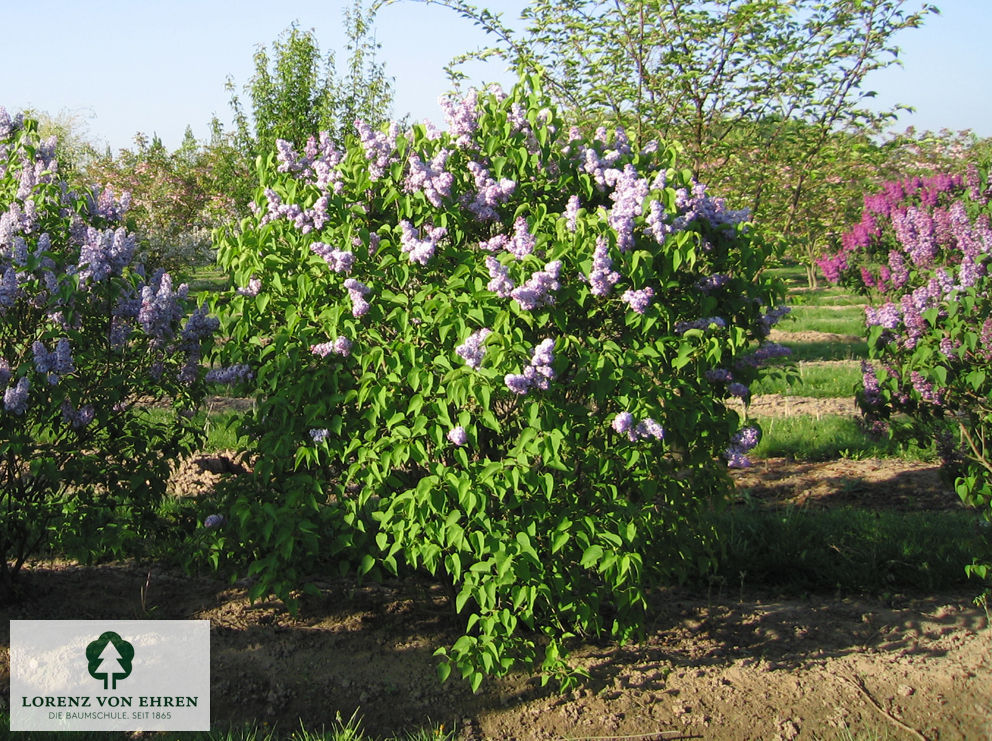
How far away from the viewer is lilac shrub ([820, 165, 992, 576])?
4.09 meters

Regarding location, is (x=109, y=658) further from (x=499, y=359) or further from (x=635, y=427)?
(x=635, y=427)

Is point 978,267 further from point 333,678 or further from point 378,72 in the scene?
point 378,72

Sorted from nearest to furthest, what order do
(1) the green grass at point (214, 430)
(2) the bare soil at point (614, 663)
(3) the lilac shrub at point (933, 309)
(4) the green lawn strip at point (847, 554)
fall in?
1. (2) the bare soil at point (614, 663)
2. (3) the lilac shrub at point (933, 309)
3. (4) the green lawn strip at point (847, 554)
4. (1) the green grass at point (214, 430)

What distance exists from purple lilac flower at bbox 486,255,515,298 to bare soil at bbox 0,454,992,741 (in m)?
1.62

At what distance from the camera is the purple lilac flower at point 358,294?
139 inches

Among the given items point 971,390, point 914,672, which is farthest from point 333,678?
point 971,390

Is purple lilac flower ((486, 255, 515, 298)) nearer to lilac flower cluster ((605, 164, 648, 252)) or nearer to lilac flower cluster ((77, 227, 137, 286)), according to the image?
lilac flower cluster ((605, 164, 648, 252))

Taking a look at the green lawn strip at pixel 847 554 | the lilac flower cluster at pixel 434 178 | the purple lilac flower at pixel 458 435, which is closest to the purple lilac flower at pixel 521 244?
the lilac flower cluster at pixel 434 178

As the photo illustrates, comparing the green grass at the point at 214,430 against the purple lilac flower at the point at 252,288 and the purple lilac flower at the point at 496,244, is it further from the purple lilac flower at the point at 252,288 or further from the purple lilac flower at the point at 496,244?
the purple lilac flower at the point at 496,244

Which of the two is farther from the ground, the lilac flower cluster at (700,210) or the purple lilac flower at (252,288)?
the lilac flower cluster at (700,210)

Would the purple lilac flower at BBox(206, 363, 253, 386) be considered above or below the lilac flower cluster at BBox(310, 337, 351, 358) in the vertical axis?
below

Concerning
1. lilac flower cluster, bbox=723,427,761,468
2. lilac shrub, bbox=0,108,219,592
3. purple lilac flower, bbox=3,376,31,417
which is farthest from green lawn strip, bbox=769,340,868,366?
purple lilac flower, bbox=3,376,31,417

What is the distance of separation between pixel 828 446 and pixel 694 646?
3312mm

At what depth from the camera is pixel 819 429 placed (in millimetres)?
7332
